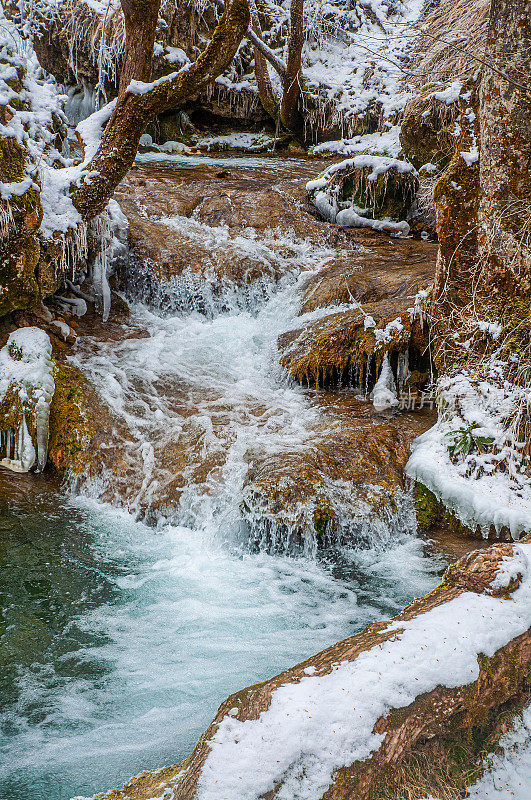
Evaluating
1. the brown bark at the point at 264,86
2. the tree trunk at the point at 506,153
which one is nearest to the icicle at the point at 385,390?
the tree trunk at the point at 506,153

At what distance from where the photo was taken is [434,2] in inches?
543

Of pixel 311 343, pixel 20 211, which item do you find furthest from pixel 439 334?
pixel 20 211

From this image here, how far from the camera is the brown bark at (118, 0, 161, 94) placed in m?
5.18

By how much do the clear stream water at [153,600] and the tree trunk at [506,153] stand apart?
2156 mm

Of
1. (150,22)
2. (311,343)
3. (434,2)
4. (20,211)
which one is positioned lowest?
(311,343)

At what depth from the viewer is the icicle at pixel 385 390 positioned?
548 cm

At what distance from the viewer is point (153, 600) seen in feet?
12.5

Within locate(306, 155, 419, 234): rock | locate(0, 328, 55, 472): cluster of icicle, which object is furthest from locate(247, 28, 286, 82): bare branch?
locate(0, 328, 55, 472): cluster of icicle

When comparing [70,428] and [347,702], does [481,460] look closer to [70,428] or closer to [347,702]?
[347,702]

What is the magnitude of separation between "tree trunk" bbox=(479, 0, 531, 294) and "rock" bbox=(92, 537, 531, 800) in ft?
9.05

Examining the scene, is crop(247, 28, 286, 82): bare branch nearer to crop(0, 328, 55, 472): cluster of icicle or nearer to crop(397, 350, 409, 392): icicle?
crop(397, 350, 409, 392): icicle

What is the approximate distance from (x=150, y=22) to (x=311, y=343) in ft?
11.4

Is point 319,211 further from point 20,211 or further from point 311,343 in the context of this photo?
point 20,211

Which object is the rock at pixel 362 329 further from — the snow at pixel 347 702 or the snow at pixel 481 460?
the snow at pixel 347 702
